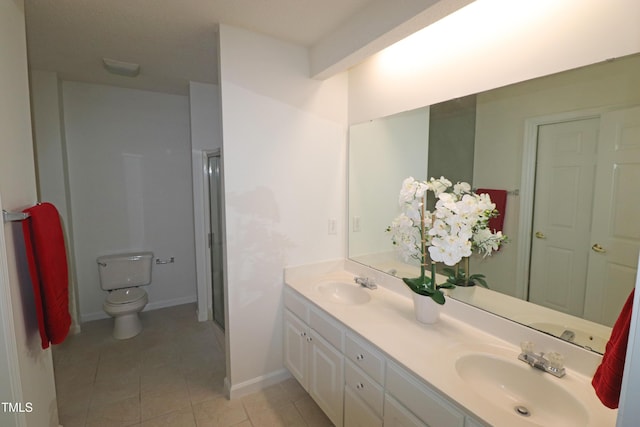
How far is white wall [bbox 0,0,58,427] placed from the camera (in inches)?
47.9

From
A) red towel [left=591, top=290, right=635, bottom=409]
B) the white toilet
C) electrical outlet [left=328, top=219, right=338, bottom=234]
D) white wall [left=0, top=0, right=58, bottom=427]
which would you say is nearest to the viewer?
red towel [left=591, top=290, right=635, bottom=409]

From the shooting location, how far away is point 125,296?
2.99 m

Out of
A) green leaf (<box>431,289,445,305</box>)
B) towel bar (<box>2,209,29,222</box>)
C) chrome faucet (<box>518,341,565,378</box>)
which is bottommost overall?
chrome faucet (<box>518,341,565,378</box>)

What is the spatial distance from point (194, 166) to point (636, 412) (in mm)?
3279

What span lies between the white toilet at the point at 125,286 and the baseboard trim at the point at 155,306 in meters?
0.35

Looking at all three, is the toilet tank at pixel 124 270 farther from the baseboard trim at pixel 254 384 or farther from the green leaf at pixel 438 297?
the green leaf at pixel 438 297

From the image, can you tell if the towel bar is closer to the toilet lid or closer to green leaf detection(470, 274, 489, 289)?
the toilet lid

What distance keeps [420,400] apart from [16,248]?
1.85 metres

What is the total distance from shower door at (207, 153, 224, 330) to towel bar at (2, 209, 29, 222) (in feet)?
5.51

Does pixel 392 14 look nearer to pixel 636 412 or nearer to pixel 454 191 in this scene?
pixel 454 191

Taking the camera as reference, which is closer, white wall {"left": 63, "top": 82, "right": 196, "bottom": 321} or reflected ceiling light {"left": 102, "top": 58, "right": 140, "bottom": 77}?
reflected ceiling light {"left": 102, "top": 58, "right": 140, "bottom": 77}

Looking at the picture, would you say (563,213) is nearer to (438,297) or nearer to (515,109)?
(515,109)

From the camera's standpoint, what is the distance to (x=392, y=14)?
1.47 m

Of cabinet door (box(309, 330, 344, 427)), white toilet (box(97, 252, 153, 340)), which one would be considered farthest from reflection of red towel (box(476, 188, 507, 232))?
white toilet (box(97, 252, 153, 340))
